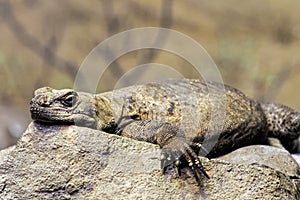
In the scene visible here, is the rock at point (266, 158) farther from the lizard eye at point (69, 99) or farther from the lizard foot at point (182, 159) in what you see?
the lizard eye at point (69, 99)

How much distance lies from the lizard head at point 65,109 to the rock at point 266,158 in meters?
0.80

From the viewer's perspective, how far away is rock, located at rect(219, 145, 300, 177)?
3207 millimetres

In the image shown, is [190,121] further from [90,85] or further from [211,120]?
[90,85]

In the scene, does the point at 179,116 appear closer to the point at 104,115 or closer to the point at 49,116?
the point at 104,115

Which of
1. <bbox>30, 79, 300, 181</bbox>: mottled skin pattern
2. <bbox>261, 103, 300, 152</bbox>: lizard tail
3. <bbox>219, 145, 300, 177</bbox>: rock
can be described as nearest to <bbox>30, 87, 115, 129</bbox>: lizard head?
<bbox>30, 79, 300, 181</bbox>: mottled skin pattern

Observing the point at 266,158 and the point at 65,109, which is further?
the point at 266,158

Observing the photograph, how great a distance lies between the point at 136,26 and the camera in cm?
684

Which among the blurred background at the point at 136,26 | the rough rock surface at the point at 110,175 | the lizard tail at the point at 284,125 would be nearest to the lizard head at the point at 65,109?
the rough rock surface at the point at 110,175

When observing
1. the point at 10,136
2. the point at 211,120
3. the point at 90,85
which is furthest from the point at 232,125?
the point at 10,136

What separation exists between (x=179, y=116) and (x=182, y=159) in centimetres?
81

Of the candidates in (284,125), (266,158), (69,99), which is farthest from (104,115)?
(284,125)

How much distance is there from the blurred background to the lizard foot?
4.29 m

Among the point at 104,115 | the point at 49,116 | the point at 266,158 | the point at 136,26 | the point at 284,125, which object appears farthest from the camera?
the point at 136,26

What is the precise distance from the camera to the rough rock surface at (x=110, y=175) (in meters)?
2.50
